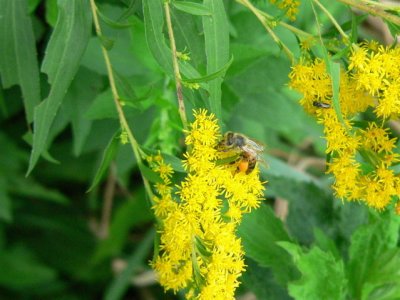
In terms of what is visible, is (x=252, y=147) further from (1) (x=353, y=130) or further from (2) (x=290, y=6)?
(2) (x=290, y=6)

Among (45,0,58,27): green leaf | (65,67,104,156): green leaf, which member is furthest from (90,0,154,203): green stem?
(65,67,104,156): green leaf

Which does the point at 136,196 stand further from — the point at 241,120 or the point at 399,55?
the point at 399,55

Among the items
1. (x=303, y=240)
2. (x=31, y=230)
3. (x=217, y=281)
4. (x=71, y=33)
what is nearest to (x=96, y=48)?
(x=71, y=33)

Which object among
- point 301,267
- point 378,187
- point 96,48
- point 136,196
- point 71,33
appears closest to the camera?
point 378,187

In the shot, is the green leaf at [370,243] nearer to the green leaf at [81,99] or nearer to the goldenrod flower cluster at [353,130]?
the goldenrod flower cluster at [353,130]

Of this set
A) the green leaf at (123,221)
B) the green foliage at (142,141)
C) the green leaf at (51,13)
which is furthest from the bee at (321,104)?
the green leaf at (123,221)

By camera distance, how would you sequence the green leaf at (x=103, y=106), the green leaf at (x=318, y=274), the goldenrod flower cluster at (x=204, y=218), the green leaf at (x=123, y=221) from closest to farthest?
the goldenrod flower cluster at (x=204, y=218) → the green leaf at (x=318, y=274) → the green leaf at (x=103, y=106) → the green leaf at (x=123, y=221)

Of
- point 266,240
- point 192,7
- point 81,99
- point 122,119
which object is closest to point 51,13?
point 81,99
